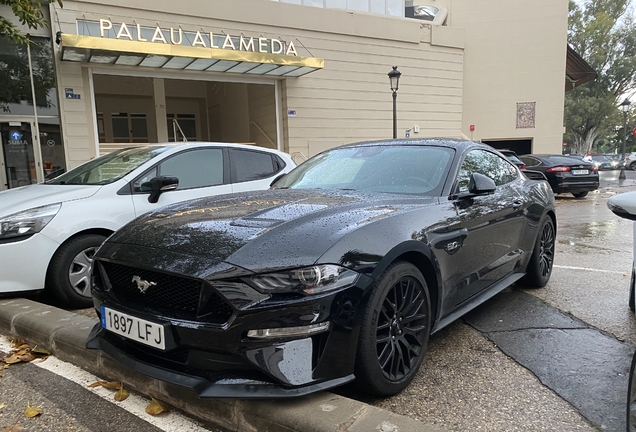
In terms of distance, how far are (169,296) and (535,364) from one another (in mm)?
2214

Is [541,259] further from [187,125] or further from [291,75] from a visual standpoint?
[187,125]

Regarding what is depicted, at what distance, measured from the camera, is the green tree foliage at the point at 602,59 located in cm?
3797

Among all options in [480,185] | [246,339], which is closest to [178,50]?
[480,185]

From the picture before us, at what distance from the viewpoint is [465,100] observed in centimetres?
2202

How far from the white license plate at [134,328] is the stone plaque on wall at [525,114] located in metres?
23.3

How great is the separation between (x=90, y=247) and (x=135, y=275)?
2002mm

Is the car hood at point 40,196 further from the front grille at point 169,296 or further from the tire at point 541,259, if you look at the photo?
the tire at point 541,259

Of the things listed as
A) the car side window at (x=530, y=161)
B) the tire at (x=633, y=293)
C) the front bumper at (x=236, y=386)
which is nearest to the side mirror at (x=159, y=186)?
the front bumper at (x=236, y=386)

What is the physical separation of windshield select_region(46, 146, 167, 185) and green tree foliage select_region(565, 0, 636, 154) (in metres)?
42.4

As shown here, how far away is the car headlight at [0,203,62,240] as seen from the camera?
3.55 m

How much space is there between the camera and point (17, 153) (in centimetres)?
1180

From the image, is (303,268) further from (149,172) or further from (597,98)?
(597,98)

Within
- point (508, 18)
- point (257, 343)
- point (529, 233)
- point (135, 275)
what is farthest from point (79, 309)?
point (508, 18)

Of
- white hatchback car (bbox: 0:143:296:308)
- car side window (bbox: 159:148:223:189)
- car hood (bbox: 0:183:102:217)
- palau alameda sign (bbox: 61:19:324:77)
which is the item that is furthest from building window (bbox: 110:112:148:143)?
car hood (bbox: 0:183:102:217)
